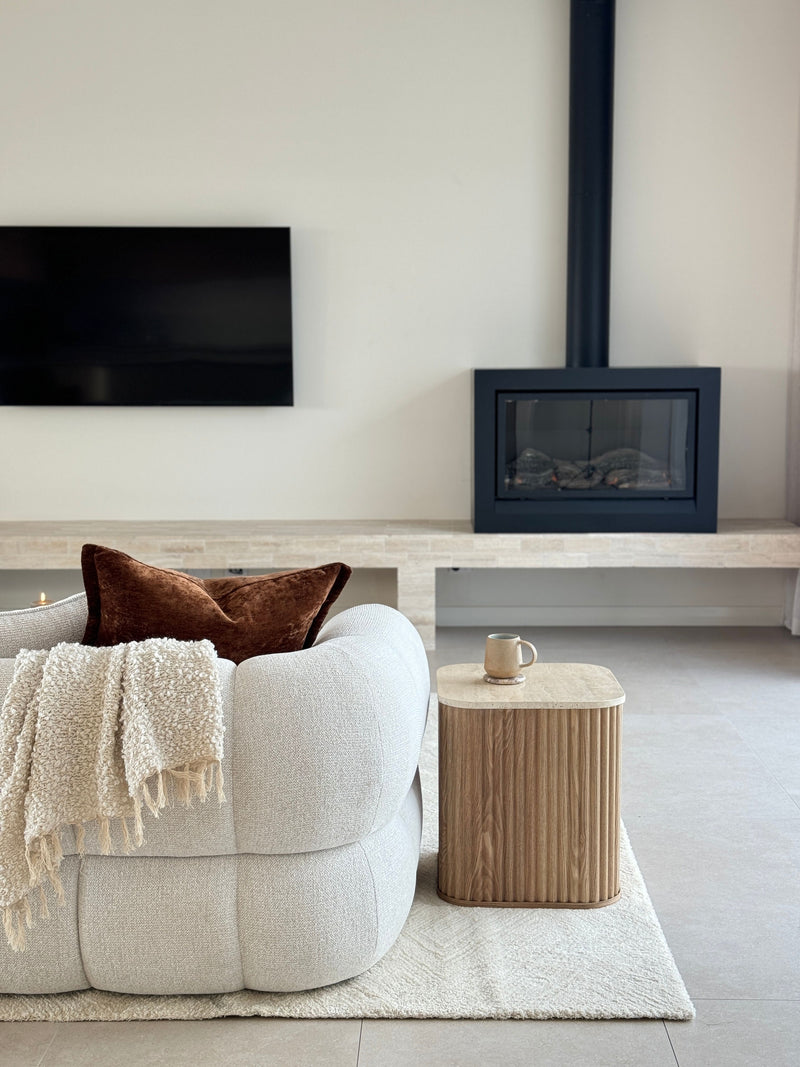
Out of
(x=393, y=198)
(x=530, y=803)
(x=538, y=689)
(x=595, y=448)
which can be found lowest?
(x=530, y=803)

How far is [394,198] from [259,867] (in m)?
3.71

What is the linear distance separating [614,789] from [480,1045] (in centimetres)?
61

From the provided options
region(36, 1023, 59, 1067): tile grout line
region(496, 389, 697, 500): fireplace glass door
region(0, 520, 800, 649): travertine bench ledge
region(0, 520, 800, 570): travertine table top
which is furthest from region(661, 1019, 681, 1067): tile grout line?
region(496, 389, 697, 500): fireplace glass door

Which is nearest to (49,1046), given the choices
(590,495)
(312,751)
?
(312,751)

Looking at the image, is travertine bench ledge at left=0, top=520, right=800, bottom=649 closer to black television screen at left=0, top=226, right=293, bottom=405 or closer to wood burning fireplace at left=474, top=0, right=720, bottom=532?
wood burning fireplace at left=474, top=0, right=720, bottom=532

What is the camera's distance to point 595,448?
465 centimetres

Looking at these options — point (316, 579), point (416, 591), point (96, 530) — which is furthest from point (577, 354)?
point (316, 579)

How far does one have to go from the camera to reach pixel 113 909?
6.00ft

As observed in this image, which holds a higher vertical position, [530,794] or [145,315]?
[145,315]

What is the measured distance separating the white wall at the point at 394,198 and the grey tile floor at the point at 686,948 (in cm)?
181

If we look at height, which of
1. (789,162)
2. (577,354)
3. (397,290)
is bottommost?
(577,354)

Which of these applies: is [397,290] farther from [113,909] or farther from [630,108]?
[113,909]

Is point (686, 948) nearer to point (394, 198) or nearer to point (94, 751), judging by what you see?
point (94, 751)

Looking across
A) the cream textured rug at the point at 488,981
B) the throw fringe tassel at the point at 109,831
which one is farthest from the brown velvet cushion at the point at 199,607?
the cream textured rug at the point at 488,981
